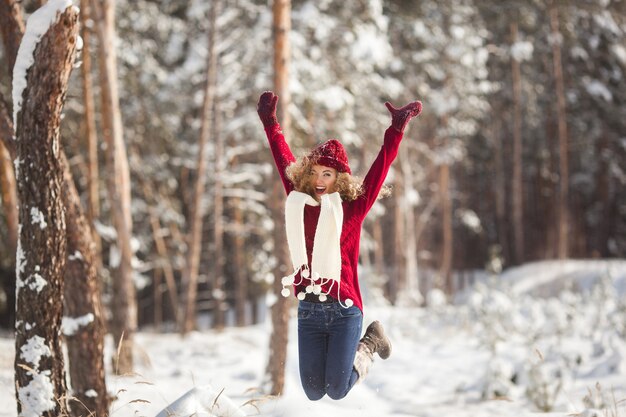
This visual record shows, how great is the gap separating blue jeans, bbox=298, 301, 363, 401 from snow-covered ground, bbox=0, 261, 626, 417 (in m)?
0.60

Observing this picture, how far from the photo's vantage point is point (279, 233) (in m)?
7.70

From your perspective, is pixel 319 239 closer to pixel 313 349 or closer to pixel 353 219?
pixel 353 219

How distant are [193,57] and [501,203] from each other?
16.7m

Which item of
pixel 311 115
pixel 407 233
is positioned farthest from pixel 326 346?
pixel 407 233

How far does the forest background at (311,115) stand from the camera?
1302cm

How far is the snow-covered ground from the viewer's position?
578 centimetres

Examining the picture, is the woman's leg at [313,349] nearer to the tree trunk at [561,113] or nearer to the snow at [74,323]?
the snow at [74,323]

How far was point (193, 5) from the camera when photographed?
46.5 ft

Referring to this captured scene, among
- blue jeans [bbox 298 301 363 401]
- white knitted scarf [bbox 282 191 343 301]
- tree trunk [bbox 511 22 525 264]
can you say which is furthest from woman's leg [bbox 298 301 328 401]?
tree trunk [bbox 511 22 525 264]

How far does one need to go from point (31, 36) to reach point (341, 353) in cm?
270

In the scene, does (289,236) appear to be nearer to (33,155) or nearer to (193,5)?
(33,155)

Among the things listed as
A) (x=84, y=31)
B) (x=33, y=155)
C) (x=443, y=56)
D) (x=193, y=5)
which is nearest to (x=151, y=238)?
(x=193, y=5)

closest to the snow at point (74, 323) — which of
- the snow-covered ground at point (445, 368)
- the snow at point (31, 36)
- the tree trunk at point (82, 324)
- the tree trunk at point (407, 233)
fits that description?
the tree trunk at point (82, 324)

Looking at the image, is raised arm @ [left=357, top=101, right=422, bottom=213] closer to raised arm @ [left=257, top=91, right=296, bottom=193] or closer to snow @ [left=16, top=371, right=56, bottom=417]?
raised arm @ [left=257, top=91, right=296, bottom=193]
